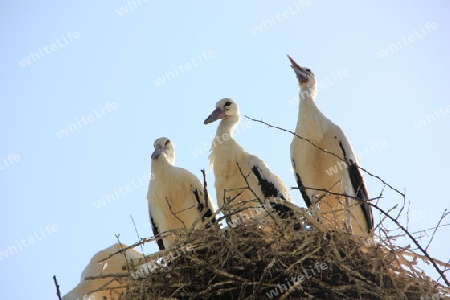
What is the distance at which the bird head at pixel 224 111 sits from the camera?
31.8 ft

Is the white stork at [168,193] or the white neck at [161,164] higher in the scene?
the white neck at [161,164]

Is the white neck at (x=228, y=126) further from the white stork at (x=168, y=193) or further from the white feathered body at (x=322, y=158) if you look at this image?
the white feathered body at (x=322, y=158)

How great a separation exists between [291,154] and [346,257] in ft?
12.6

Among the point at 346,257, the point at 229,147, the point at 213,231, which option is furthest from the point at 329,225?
the point at 229,147

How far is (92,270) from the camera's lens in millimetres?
7820

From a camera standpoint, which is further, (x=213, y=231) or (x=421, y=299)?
(x=213, y=231)

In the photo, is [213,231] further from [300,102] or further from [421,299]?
[300,102]

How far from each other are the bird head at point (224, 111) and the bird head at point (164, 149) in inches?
18.9

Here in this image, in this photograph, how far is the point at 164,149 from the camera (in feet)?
31.1

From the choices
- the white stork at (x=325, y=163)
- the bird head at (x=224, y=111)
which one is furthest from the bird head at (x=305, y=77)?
the bird head at (x=224, y=111)

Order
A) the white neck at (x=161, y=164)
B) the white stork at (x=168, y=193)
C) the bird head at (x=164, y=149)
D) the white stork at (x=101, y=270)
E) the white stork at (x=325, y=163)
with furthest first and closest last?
the bird head at (x=164, y=149), the white neck at (x=161, y=164), the white stork at (x=168, y=193), the white stork at (x=325, y=163), the white stork at (x=101, y=270)

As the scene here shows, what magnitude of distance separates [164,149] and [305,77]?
5.82 ft

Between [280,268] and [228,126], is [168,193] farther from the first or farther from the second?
[280,268]

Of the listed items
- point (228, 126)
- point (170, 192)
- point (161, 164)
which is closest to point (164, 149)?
point (161, 164)
